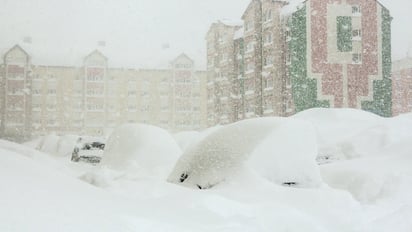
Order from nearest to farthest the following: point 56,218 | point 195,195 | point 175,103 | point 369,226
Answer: point 56,218, point 195,195, point 369,226, point 175,103

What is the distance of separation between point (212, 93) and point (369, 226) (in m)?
31.1

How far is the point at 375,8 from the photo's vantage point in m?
29.1

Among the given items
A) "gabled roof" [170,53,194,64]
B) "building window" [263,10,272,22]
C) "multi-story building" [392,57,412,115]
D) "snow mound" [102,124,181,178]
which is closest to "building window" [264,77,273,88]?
"building window" [263,10,272,22]

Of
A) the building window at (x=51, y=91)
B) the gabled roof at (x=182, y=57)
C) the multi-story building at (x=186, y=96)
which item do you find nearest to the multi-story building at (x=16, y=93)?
the building window at (x=51, y=91)

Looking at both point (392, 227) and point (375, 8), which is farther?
point (375, 8)

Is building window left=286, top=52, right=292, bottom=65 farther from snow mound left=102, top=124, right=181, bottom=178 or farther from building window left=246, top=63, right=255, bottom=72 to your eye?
snow mound left=102, top=124, right=181, bottom=178

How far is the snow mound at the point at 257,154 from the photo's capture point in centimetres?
601

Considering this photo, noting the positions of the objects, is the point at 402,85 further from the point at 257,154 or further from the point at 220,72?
the point at 257,154

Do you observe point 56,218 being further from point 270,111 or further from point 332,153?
point 270,111

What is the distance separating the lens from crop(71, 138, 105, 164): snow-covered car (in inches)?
609

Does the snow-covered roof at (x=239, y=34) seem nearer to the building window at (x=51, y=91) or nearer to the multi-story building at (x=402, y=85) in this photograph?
the multi-story building at (x=402, y=85)

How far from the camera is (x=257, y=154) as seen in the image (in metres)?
5.98

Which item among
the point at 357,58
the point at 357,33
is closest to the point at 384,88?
the point at 357,58

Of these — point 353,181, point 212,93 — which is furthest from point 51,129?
point 353,181
